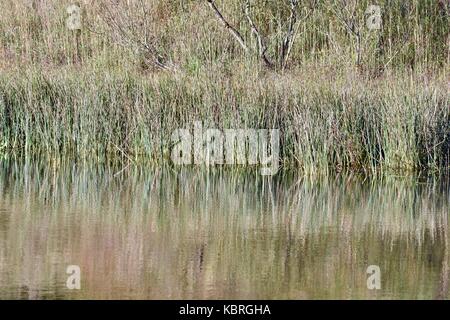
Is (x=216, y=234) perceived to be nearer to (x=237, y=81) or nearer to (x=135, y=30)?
(x=237, y=81)

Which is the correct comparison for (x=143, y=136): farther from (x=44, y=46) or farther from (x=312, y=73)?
(x=44, y=46)

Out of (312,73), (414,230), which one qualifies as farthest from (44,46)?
(414,230)

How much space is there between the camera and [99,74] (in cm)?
1241

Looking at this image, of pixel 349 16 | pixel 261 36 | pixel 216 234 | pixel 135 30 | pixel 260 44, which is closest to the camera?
pixel 216 234

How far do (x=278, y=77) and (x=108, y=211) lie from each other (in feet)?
11.9

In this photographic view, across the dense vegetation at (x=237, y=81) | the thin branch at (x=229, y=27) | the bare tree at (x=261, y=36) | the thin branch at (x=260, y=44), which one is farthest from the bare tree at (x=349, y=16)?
the thin branch at (x=229, y=27)

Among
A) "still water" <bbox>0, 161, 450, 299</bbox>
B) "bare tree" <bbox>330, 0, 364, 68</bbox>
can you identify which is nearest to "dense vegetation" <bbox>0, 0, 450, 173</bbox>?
"bare tree" <bbox>330, 0, 364, 68</bbox>

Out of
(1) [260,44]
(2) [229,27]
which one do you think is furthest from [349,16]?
(2) [229,27]

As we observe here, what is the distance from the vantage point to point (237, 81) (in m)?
11.8

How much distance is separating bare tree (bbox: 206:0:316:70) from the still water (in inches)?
133

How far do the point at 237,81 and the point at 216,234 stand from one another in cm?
373

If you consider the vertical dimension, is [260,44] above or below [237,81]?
above

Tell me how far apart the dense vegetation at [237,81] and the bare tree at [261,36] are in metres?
0.04

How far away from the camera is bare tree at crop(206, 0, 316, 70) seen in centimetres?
1404
